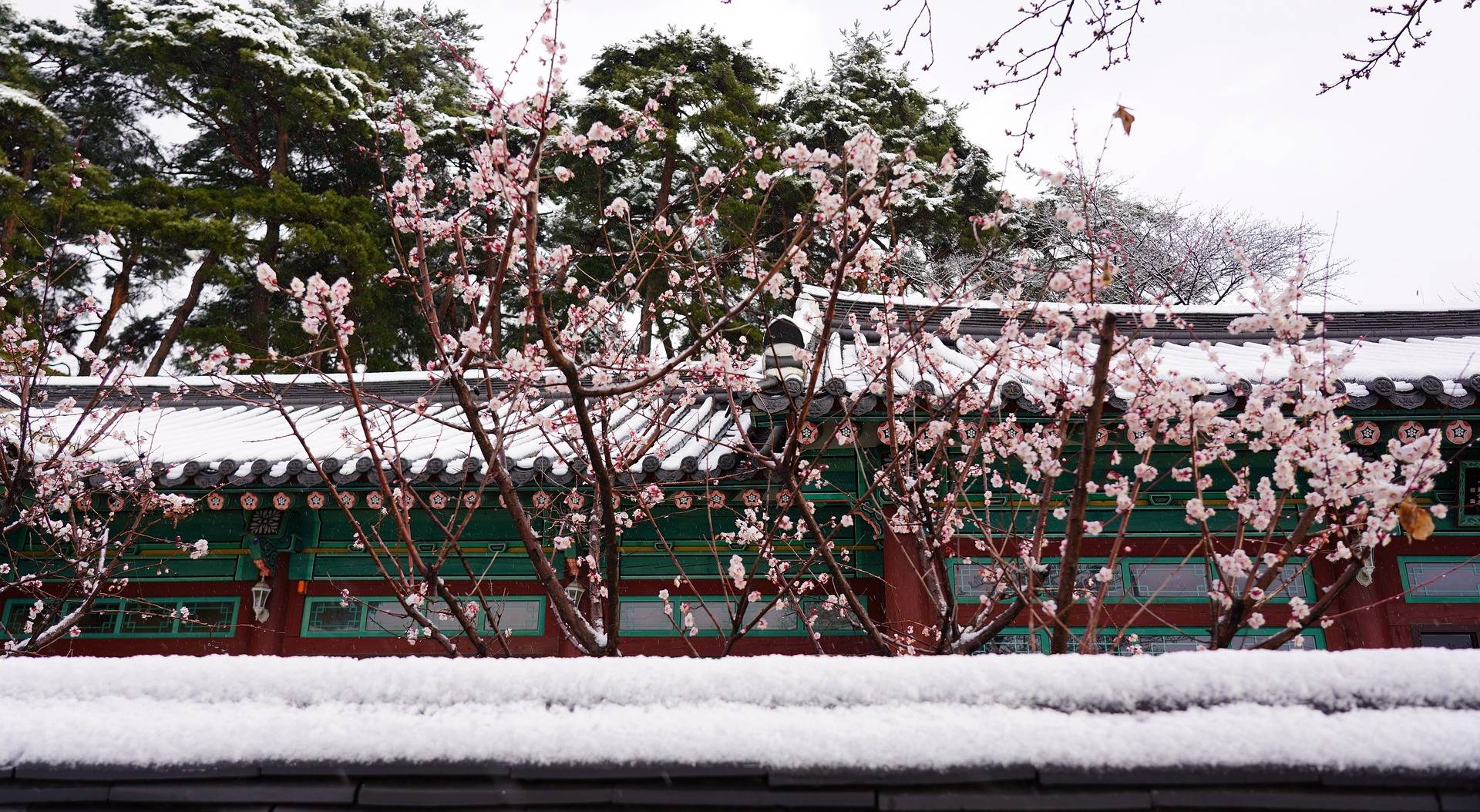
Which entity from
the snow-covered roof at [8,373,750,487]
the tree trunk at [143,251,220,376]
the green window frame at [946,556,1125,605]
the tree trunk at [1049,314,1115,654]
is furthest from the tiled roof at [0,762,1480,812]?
the tree trunk at [143,251,220,376]

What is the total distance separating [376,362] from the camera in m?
20.1

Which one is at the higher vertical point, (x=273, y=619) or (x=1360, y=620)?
(x=1360, y=620)

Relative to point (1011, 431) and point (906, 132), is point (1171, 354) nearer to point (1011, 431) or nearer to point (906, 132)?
point (1011, 431)

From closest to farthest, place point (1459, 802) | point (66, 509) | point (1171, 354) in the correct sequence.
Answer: point (1459, 802), point (66, 509), point (1171, 354)

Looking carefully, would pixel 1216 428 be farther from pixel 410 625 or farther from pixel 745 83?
pixel 745 83

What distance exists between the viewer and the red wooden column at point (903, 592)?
6.32 metres

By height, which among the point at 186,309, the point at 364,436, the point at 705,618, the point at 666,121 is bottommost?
the point at 705,618

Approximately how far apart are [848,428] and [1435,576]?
185 inches

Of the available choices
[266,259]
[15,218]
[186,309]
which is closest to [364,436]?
[15,218]

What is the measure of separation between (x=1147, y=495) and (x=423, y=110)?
1856 cm

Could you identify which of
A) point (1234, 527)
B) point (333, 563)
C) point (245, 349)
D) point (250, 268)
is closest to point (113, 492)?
point (333, 563)

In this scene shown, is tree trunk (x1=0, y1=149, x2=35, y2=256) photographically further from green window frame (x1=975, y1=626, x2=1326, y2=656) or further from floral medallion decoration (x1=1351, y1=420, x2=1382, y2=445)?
floral medallion decoration (x1=1351, y1=420, x2=1382, y2=445)

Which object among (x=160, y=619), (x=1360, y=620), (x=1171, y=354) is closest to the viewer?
(x=1360, y=620)

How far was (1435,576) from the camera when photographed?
6418 millimetres
